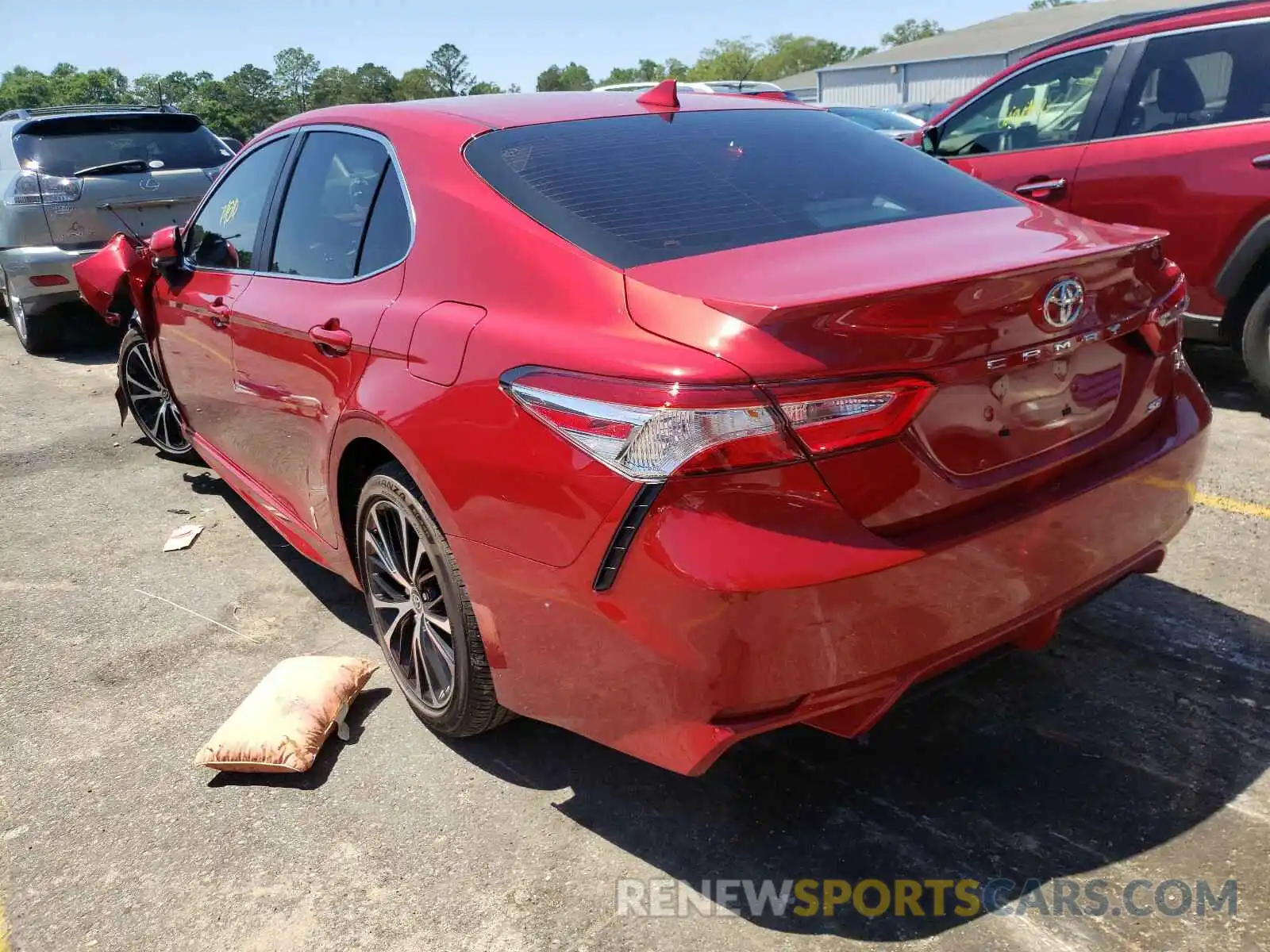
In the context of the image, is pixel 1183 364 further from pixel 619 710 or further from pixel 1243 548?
pixel 619 710

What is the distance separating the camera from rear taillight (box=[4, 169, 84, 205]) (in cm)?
809

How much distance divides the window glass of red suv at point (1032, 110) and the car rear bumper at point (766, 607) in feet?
13.1

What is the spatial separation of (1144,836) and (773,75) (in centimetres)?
12209

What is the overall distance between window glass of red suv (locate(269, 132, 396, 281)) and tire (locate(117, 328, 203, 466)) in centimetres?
209

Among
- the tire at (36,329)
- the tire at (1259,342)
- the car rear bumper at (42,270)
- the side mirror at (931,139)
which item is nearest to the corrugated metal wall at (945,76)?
the side mirror at (931,139)

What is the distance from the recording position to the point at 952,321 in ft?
6.79

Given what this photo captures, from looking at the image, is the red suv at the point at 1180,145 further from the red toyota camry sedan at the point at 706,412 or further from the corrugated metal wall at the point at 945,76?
the corrugated metal wall at the point at 945,76

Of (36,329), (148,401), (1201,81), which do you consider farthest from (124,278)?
(1201,81)

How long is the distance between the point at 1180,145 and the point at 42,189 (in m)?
7.90

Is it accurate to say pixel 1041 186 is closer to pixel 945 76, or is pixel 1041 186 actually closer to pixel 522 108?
pixel 522 108

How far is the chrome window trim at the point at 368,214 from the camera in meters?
2.82

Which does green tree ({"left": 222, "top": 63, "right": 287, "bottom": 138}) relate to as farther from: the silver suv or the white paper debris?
the white paper debris

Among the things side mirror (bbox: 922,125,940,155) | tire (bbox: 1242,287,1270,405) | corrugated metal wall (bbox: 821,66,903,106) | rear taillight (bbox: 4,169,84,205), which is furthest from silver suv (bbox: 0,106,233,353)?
corrugated metal wall (bbox: 821,66,903,106)

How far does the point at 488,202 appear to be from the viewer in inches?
101
